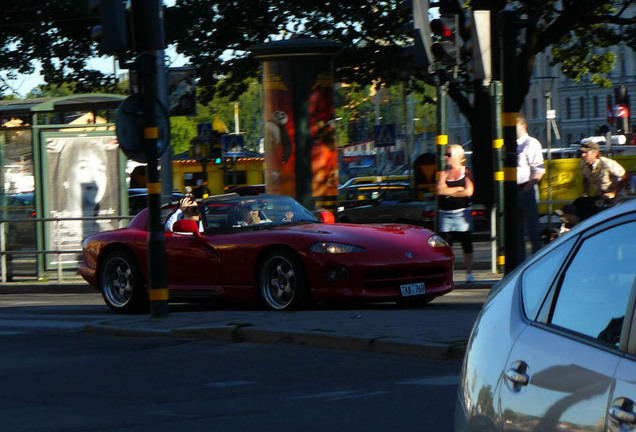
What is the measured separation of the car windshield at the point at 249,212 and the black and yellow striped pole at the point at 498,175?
3.63 meters

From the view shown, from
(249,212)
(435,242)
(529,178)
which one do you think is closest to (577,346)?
(435,242)

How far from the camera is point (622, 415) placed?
2818mm

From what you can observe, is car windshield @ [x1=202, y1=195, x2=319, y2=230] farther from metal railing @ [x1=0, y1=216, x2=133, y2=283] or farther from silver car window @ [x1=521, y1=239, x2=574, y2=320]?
silver car window @ [x1=521, y1=239, x2=574, y2=320]

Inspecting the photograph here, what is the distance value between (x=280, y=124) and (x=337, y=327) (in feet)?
39.1

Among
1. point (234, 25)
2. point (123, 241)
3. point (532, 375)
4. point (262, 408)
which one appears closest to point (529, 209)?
point (123, 241)

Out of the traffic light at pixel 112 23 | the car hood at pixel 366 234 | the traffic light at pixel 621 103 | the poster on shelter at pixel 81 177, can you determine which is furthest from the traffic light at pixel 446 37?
the traffic light at pixel 621 103

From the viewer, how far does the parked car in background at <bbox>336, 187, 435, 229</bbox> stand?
98.9 feet

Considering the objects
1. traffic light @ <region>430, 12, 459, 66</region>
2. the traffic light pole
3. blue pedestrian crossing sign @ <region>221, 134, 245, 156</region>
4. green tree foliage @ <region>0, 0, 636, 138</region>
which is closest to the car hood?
the traffic light pole

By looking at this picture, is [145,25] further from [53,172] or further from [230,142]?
[230,142]

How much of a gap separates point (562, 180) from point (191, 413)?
29.6m

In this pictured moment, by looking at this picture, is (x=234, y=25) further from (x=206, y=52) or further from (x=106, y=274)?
(x=106, y=274)

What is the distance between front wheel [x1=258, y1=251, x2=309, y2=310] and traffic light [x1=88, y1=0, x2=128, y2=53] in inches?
103

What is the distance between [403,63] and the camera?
31.4 metres

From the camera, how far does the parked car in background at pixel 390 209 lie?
3014 cm
